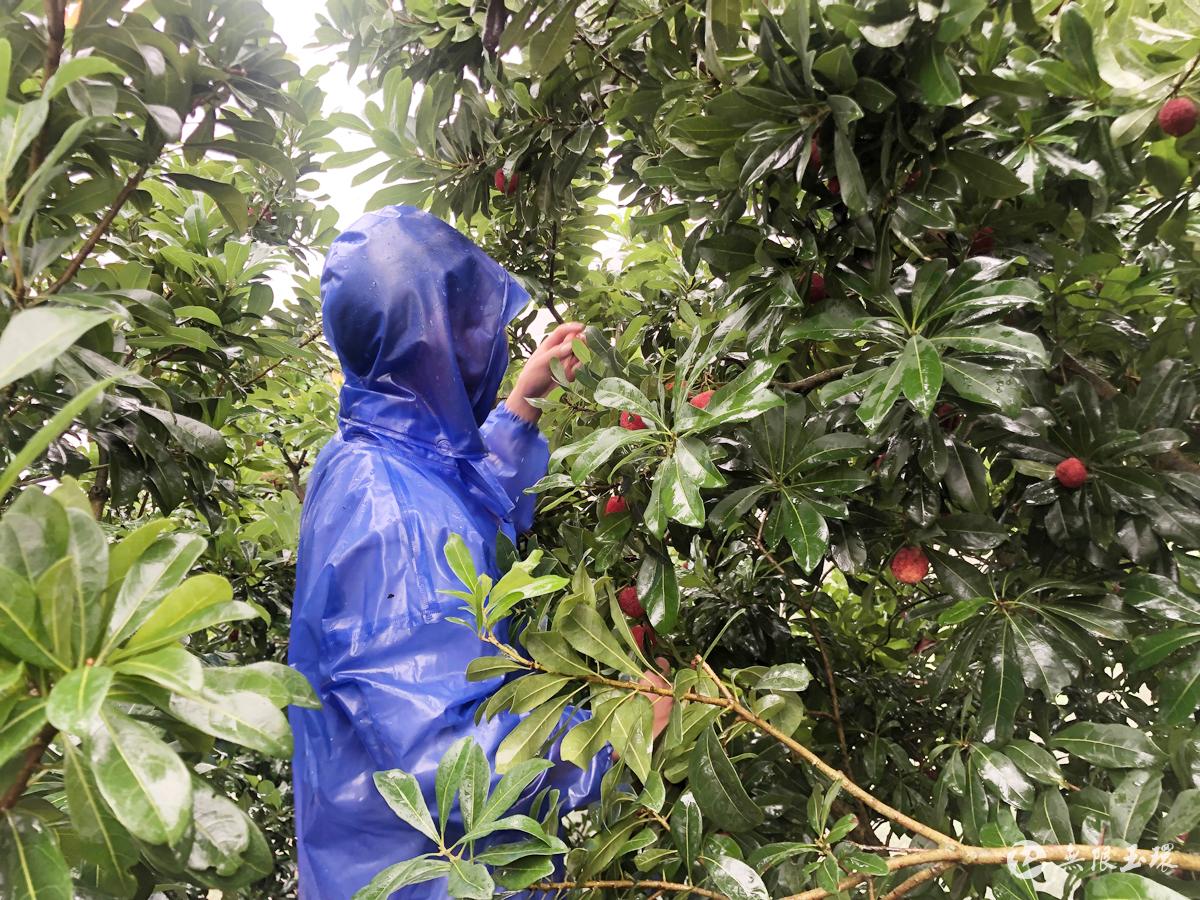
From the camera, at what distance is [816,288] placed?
843mm

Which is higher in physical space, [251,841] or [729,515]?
[251,841]

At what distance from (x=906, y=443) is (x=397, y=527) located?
66 cm

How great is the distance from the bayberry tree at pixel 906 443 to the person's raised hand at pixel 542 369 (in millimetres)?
130

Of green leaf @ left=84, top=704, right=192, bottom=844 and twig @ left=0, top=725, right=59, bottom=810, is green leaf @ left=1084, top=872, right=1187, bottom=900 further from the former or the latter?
twig @ left=0, top=725, right=59, bottom=810

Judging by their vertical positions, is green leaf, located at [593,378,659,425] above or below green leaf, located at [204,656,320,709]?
below

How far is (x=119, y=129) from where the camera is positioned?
0.75 meters

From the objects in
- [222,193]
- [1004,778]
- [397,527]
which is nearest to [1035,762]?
[1004,778]

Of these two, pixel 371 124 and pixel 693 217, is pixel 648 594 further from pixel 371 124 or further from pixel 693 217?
pixel 371 124

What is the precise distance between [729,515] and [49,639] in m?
0.62

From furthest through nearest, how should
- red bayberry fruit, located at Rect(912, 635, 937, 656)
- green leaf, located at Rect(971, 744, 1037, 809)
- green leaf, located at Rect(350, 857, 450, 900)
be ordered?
red bayberry fruit, located at Rect(912, 635, 937, 656) → green leaf, located at Rect(971, 744, 1037, 809) → green leaf, located at Rect(350, 857, 450, 900)

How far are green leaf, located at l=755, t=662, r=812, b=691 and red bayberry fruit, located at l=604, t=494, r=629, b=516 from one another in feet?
0.92

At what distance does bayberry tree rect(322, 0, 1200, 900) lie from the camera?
647 millimetres

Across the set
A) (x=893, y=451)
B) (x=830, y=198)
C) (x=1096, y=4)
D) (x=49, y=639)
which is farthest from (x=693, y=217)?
(x=49, y=639)

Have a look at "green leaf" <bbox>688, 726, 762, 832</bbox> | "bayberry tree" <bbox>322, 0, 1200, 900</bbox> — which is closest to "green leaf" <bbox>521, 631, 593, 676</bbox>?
"bayberry tree" <bbox>322, 0, 1200, 900</bbox>
